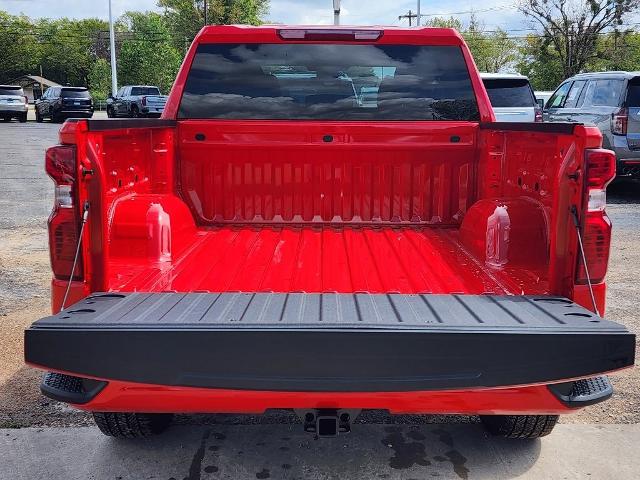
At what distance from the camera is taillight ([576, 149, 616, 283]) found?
99.1 inches

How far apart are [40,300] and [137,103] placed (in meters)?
28.1

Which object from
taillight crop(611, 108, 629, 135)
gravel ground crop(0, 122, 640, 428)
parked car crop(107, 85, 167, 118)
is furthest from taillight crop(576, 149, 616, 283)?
parked car crop(107, 85, 167, 118)

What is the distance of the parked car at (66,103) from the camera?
32906 mm

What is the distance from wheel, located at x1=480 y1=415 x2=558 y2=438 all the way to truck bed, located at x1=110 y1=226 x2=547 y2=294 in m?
0.66

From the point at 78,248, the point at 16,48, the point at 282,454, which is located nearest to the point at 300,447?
the point at 282,454

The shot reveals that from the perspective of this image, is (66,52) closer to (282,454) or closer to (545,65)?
(545,65)

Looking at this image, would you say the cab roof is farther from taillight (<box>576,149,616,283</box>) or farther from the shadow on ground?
the shadow on ground

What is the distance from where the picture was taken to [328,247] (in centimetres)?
371

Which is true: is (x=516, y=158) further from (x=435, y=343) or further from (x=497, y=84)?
(x=497, y=84)

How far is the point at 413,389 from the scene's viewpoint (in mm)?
2254

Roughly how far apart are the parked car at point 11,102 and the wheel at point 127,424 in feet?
111

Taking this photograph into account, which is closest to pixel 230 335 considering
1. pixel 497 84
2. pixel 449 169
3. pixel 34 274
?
pixel 449 169

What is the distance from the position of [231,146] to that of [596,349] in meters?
2.53

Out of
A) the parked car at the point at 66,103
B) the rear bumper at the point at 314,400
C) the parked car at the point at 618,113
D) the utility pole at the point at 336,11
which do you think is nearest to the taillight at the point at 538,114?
the parked car at the point at 618,113
